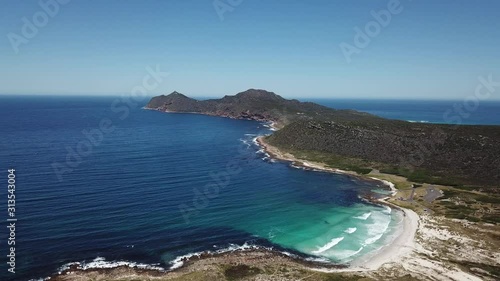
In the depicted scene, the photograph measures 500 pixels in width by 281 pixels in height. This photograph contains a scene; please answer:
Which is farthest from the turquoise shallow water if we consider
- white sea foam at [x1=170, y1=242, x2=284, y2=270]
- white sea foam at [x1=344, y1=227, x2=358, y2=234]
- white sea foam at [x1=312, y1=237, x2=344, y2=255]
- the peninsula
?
the peninsula

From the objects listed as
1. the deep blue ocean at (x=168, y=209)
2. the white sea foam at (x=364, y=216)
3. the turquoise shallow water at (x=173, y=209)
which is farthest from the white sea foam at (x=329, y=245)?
the white sea foam at (x=364, y=216)

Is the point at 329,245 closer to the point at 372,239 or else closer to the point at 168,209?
the point at 372,239

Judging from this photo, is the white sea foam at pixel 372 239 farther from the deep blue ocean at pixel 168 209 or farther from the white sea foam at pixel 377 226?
the deep blue ocean at pixel 168 209

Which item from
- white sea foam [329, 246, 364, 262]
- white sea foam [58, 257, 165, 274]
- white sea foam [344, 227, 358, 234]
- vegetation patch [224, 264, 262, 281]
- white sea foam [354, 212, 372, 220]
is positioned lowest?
white sea foam [329, 246, 364, 262]

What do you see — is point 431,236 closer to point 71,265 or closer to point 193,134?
point 71,265

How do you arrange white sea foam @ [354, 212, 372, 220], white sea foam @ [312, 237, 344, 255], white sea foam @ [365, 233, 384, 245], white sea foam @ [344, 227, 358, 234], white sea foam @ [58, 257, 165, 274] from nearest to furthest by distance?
white sea foam @ [58, 257, 165, 274]
white sea foam @ [312, 237, 344, 255]
white sea foam @ [365, 233, 384, 245]
white sea foam @ [344, 227, 358, 234]
white sea foam @ [354, 212, 372, 220]

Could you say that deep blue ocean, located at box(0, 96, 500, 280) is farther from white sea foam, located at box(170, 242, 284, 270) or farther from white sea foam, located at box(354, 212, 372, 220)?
white sea foam, located at box(170, 242, 284, 270)
